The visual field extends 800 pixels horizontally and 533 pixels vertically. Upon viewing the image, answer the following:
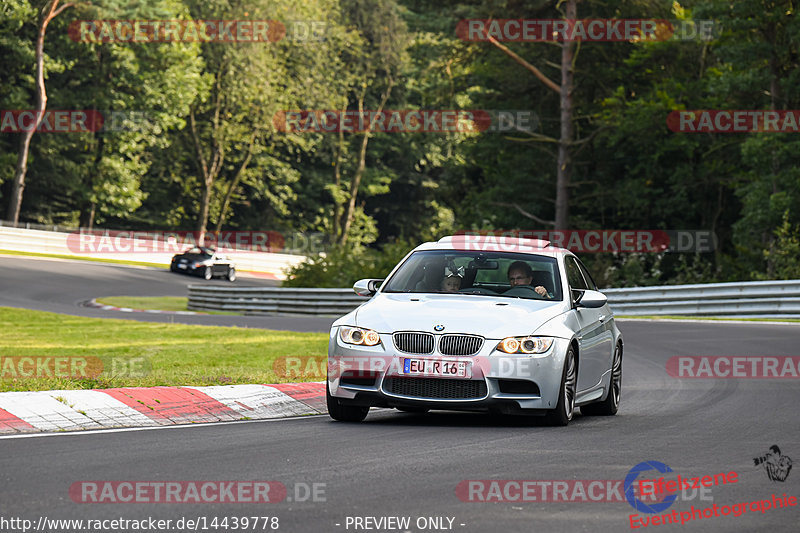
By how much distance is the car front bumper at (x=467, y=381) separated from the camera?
31.9 feet

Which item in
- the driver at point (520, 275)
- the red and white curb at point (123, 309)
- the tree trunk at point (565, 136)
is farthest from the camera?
the tree trunk at point (565, 136)

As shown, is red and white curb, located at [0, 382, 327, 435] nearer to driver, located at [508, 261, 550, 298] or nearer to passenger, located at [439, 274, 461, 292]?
passenger, located at [439, 274, 461, 292]

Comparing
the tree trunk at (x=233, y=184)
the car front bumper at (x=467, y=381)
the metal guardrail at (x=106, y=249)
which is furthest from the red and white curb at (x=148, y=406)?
the tree trunk at (x=233, y=184)

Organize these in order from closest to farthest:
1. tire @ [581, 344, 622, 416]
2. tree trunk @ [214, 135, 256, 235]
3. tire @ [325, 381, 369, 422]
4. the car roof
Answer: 1. tire @ [325, 381, 369, 422]
2. the car roof
3. tire @ [581, 344, 622, 416]
4. tree trunk @ [214, 135, 256, 235]

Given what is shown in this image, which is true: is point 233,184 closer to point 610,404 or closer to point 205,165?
point 205,165

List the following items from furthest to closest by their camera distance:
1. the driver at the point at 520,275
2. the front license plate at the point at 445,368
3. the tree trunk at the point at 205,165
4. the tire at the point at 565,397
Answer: the tree trunk at the point at 205,165, the driver at the point at 520,275, the tire at the point at 565,397, the front license plate at the point at 445,368

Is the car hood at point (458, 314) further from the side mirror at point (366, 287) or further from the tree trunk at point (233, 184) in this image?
the tree trunk at point (233, 184)

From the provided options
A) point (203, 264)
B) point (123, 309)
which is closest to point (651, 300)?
point (123, 309)

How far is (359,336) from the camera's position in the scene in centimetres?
996

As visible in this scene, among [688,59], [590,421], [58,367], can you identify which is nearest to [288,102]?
[688,59]

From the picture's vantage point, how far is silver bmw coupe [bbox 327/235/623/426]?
973cm

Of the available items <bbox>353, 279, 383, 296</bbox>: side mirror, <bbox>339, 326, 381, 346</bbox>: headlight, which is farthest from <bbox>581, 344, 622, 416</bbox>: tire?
<bbox>339, 326, 381, 346</bbox>: headlight

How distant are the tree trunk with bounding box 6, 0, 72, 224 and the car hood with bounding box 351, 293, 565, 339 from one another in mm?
57880

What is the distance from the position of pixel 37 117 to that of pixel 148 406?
58960 millimetres
